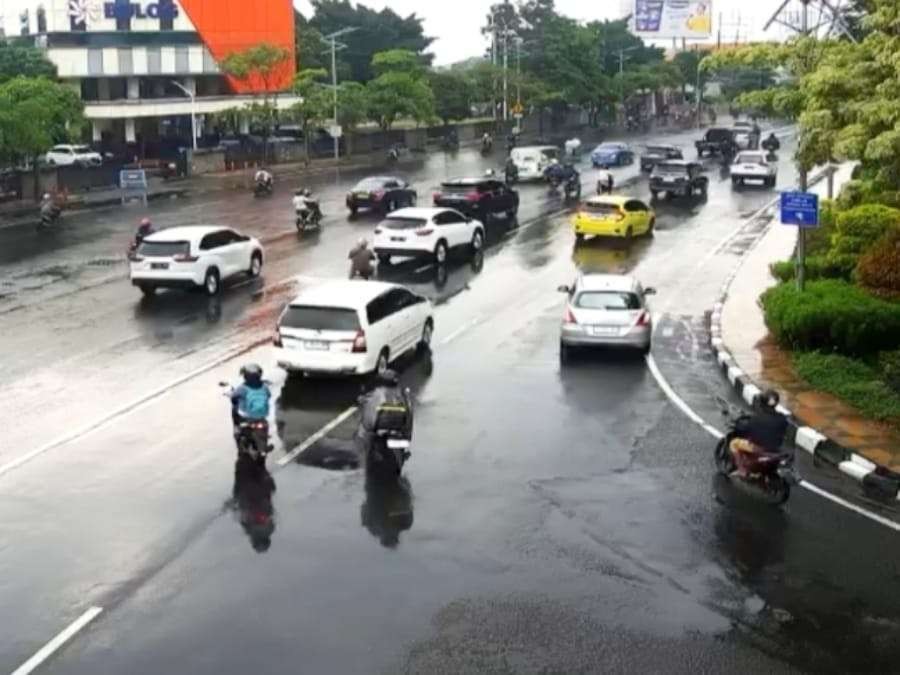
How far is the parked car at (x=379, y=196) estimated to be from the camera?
4297cm

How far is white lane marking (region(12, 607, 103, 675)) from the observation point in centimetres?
960

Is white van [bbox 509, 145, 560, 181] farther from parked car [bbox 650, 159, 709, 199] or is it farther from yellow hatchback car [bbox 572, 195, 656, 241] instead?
yellow hatchback car [bbox 572, 195, 656, 241]

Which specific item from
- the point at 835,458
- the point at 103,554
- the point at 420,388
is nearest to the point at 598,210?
the point at 420,388

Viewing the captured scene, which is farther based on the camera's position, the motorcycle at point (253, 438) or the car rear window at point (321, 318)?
the car rear window at point (321, 318)

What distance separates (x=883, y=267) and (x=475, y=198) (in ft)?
59.4

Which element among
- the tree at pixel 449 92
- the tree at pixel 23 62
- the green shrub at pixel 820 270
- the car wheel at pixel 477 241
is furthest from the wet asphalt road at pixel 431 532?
the tree at pixel 449 92

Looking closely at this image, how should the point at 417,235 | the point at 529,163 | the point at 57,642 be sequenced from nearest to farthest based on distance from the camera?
the point at 57,642 → the point at 417,235 → the point at 529,163

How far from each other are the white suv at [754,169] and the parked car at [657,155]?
3.76 m

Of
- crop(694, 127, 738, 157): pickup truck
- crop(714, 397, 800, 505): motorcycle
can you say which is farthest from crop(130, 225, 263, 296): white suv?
crop(694, 127, 738, 157): pickup truck

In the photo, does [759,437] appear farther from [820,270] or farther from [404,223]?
[404,223]

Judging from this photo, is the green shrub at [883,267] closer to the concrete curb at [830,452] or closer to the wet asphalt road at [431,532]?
the wet asphalt road at [431,532]

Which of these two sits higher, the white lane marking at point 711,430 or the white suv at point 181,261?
the white suv at point 181,261

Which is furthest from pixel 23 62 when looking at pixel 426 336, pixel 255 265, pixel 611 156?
pixel 426 336

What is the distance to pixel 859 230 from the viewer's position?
26.5 m
